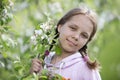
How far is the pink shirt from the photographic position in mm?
3584

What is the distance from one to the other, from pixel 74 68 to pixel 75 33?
0.22 metres

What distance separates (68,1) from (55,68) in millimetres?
4226

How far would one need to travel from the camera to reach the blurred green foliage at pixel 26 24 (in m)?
3.74

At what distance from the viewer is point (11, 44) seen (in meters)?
3.96

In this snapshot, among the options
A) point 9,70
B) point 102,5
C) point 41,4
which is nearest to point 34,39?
point 9,70

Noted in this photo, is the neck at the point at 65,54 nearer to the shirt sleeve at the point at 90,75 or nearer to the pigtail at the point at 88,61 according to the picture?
the pigtail at the point at 88,61

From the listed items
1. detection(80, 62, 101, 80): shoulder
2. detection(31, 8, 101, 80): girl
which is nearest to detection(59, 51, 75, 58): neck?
detection(31, 8, 101, 80): girl

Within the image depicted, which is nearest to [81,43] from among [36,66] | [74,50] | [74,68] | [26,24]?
[74,50]

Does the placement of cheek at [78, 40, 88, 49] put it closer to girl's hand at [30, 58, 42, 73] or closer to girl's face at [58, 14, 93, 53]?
girl's face at [58, 14, 93, 53]

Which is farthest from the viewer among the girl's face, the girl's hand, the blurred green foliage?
the blurred green foliage

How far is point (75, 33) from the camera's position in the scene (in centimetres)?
363

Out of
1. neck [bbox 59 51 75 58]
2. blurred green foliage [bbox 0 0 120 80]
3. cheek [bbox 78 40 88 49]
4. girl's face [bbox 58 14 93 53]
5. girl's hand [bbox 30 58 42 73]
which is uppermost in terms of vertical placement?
blurred green foliage [bbox 0 0 120 80]

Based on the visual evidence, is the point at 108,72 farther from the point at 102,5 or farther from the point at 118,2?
the point at 102,5

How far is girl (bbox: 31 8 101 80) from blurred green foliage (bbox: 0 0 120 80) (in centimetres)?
13
